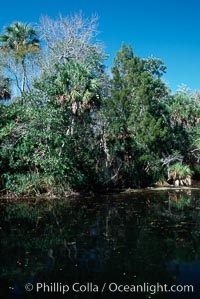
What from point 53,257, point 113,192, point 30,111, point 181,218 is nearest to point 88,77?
point 30,111

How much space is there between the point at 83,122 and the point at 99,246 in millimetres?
13370

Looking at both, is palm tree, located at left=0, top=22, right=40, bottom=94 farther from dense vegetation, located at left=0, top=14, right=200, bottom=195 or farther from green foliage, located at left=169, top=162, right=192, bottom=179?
green foliage, located at left=169, top=162, right=192, bottom=179

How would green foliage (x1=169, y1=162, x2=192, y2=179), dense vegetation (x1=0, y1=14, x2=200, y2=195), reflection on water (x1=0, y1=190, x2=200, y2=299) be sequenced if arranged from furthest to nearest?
green foliage (x1=169, y1=162, x2=192, y2=179) → dense vegetation (x1=0, y1=14, x2=200, y2=195) → reflection on water (x1=0, y1=190, x2=200, y2=299)

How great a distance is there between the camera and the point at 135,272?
7422mm

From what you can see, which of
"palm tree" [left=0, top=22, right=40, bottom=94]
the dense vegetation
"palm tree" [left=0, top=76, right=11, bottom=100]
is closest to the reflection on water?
the dense vegetation

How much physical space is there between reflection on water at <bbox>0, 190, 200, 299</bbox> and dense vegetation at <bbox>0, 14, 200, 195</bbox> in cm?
412

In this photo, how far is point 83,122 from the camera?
22.0 m

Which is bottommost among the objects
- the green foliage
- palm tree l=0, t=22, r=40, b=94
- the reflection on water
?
the reflection on water

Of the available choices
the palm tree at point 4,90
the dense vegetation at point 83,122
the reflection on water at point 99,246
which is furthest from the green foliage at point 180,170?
the palm tree at point 4,90

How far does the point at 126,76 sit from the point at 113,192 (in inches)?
376

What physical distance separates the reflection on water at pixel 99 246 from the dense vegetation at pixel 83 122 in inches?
162

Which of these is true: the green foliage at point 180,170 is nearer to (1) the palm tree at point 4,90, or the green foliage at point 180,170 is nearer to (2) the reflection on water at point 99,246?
(2) the reflection on water at point 99,246

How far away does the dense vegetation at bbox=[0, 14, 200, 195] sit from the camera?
19609 millimetres

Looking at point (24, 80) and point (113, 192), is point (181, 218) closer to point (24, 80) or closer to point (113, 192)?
point (113, 192)
